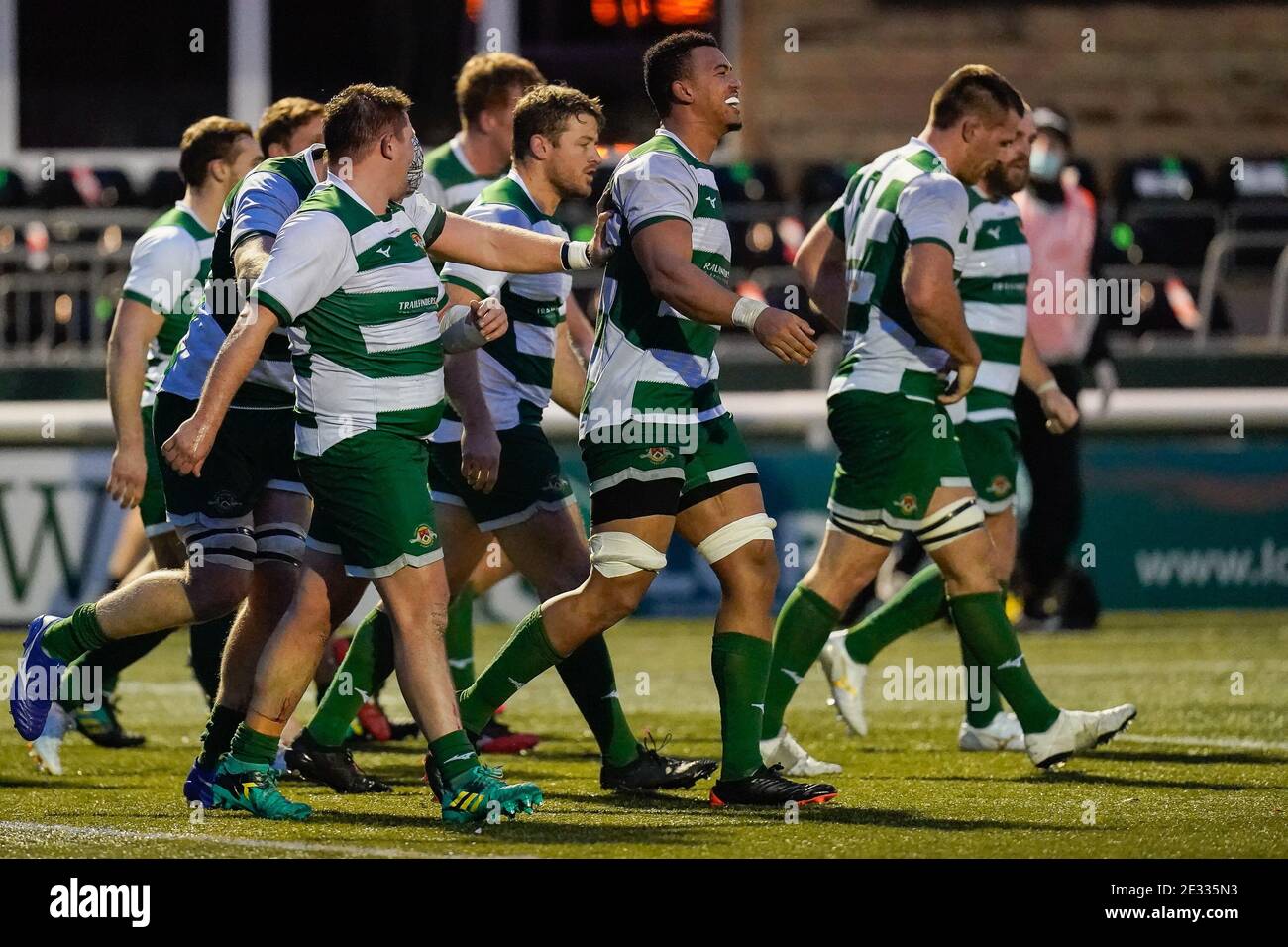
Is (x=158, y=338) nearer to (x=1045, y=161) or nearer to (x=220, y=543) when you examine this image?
(x=220, y=543)

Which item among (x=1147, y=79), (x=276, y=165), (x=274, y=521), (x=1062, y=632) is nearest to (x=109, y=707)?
(x=274, y=521)

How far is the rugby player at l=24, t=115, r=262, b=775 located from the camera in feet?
26.0

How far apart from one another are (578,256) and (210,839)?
2.02 m

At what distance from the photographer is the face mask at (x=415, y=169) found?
21.7 feet

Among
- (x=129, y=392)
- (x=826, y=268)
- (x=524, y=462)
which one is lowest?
(x=524, y=462)

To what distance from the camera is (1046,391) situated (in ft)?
28.4

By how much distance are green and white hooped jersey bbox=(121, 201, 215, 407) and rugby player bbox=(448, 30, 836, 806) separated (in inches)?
71.4

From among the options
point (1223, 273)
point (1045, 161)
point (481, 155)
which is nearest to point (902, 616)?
point (481, 155)

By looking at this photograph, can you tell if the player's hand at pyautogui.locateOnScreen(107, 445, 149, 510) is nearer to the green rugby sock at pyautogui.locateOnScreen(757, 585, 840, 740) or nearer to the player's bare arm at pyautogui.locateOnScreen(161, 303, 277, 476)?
the player's bare arm at pyautogui.locateOnScreen(161, 303, 277, 476)

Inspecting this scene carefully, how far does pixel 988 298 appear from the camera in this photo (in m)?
8.90

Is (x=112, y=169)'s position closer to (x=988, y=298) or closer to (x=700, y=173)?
(x=988, y=298)

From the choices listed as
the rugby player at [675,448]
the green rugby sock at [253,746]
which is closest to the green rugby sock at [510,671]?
the rugby player at [675,448]

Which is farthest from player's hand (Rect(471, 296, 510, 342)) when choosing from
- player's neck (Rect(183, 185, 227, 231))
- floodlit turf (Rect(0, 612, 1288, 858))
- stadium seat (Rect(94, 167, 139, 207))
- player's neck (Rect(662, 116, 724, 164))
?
stadium seat (Rect(94, 167, 139, 207))

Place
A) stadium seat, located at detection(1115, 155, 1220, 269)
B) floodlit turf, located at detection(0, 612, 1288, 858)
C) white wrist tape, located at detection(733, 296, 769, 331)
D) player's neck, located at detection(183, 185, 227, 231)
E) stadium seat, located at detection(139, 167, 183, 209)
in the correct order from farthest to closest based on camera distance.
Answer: stadium seat, located at detection(139, 167, 183, 209)
stadium seat, located at detection(1115, 155, 1220, 269)
player's neck, located at detection(183, 185, 227, 231)
white wrist tape, located at detection(733, 296, 769, 331)
floodlit turf, located at detection(0, 612, 1288, 858)
